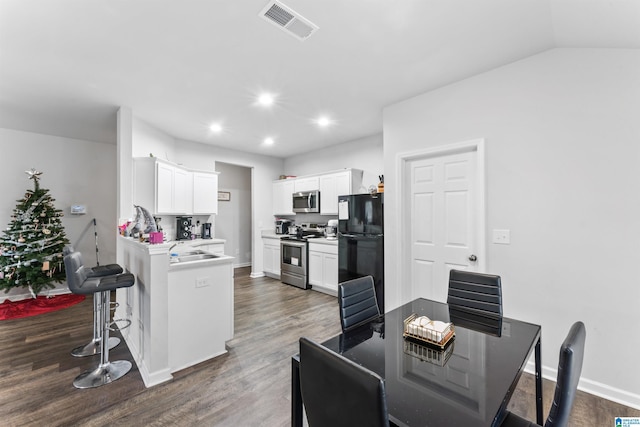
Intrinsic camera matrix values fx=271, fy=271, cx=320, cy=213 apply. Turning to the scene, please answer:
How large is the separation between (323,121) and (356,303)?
2.93 meters

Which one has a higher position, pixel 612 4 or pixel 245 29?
pixel 245 29

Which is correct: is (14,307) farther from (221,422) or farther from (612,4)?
(612,4)

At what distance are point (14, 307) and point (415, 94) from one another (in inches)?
238

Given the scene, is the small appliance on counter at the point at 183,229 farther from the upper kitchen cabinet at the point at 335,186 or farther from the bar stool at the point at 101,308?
the upper kitchen cabinet at the point at 335,186

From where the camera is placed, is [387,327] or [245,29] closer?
[387,327]

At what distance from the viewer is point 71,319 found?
3482 mm

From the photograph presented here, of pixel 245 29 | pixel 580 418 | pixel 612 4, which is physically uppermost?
pixel 245 29

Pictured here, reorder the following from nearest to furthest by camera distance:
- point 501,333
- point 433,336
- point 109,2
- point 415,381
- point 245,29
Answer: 1. point 415,381
2. point 433,336
3. point 501,333
4. point 109,2
5. point 245,29

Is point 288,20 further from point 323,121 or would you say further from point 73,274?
point 73,274

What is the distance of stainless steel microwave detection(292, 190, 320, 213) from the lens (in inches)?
203

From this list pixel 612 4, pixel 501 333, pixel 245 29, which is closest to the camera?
pixel 501 333

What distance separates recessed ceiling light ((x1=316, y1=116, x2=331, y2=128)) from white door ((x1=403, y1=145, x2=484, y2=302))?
1398 mm

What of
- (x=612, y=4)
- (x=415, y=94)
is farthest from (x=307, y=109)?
(x=612, y=4)

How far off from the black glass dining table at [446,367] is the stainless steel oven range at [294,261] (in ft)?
10.5
